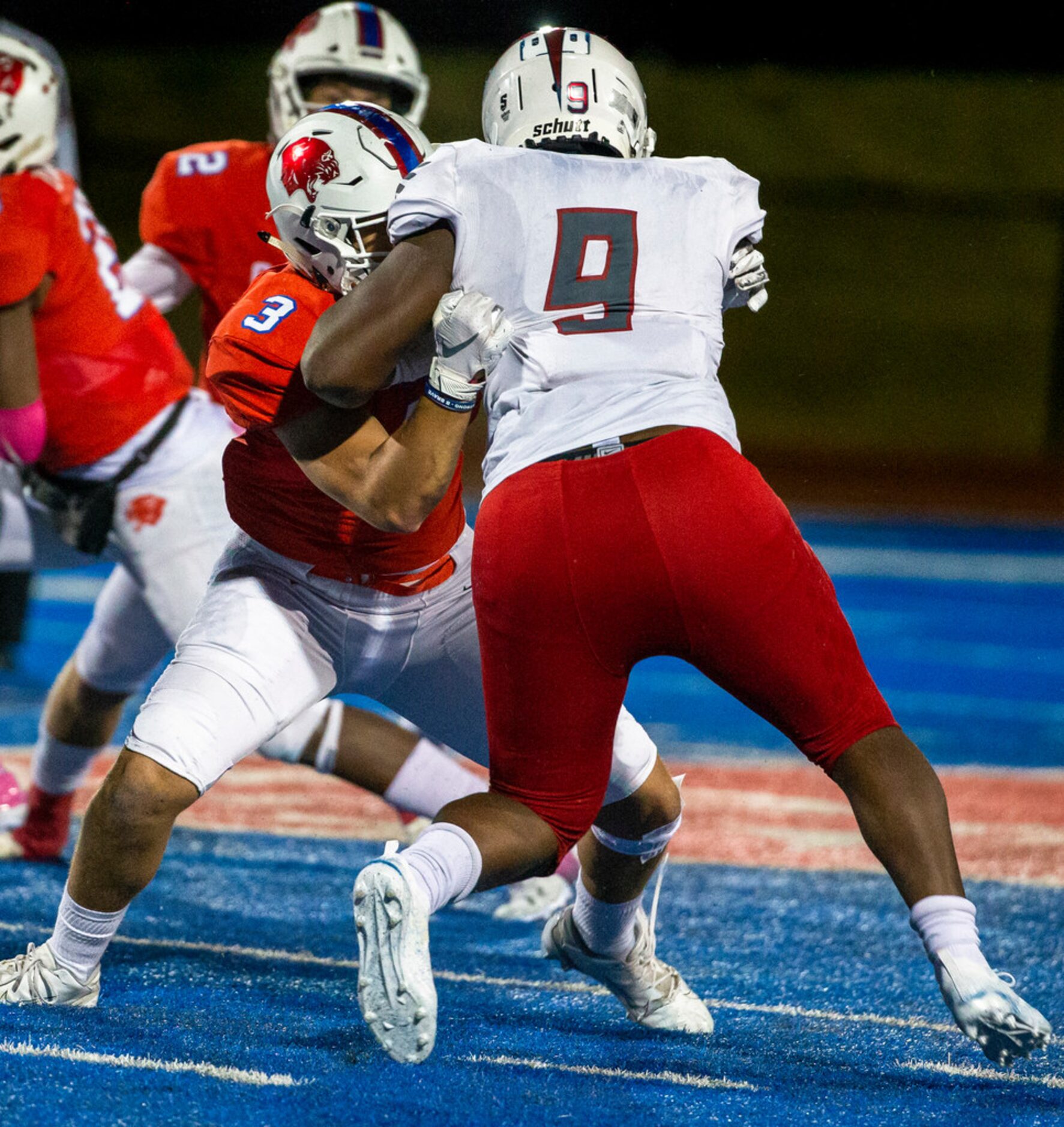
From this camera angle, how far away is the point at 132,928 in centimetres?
→ 334

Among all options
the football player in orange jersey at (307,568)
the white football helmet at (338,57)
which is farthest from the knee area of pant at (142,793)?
the white football helmet at (338,57)

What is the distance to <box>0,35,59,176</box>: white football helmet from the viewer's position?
3.60m

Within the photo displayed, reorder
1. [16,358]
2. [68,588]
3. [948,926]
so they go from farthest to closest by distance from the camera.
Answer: [68,588] < [16,358] < [948,926]

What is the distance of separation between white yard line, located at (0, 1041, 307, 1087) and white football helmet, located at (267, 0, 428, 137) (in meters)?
2.73

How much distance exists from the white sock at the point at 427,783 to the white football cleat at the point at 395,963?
127 centimetres

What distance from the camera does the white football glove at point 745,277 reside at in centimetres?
246

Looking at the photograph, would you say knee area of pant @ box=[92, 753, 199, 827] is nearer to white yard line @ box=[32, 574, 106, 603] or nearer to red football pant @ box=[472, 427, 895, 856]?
red football pant @ box=[472, 427, 895, 856]

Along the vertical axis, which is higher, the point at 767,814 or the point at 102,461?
the point at 102,461

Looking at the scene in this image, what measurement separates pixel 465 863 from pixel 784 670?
52 centimetres

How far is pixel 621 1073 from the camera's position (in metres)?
2.48

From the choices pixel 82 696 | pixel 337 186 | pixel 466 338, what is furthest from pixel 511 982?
pixel 337 186

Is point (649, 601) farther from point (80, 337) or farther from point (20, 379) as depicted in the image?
point (80, 337)

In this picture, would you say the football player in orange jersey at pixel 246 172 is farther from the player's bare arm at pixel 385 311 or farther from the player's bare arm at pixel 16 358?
the player's bare arm at pixel 385 311

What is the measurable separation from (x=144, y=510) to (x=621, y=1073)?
5.66 ft
